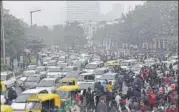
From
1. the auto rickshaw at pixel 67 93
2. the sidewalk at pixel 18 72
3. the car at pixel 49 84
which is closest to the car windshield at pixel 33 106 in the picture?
the auto rickshaw at pixel 67 93

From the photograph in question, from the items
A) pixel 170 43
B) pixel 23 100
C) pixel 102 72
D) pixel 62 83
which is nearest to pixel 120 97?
pixel 23 100

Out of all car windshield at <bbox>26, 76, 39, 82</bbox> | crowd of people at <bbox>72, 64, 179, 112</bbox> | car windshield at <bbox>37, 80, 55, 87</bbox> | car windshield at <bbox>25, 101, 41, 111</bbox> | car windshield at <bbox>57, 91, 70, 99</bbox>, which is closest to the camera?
crowd of people at <bbox>72, 64, 179, 112</bbox>

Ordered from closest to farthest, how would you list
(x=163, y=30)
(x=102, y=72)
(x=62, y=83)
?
(x=62, y=83) < (x=102, y=72) < (x=163, y=30)

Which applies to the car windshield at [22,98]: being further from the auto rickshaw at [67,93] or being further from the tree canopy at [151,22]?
the tree canopy at [151,22]

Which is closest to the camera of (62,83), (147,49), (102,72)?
(62,83)

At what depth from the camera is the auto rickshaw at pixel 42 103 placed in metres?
Answer: 19.8

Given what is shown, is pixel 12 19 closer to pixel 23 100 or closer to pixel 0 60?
pixel 0 60

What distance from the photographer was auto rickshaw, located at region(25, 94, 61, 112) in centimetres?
1984

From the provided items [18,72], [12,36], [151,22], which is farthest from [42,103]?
[151,22]

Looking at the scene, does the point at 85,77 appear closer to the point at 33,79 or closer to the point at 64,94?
the point at 33,79

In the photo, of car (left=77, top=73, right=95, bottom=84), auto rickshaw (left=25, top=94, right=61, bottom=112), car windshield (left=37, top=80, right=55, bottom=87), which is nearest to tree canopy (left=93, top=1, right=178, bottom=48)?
car (left=77, top=73, right=95, bottom=84)

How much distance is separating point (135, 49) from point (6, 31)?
26034mm

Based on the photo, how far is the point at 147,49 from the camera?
221ft

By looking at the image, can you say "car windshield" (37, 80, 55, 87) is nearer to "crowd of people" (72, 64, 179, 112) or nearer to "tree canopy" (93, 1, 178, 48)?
"crowd of people" (72, 64, 179, 112)
